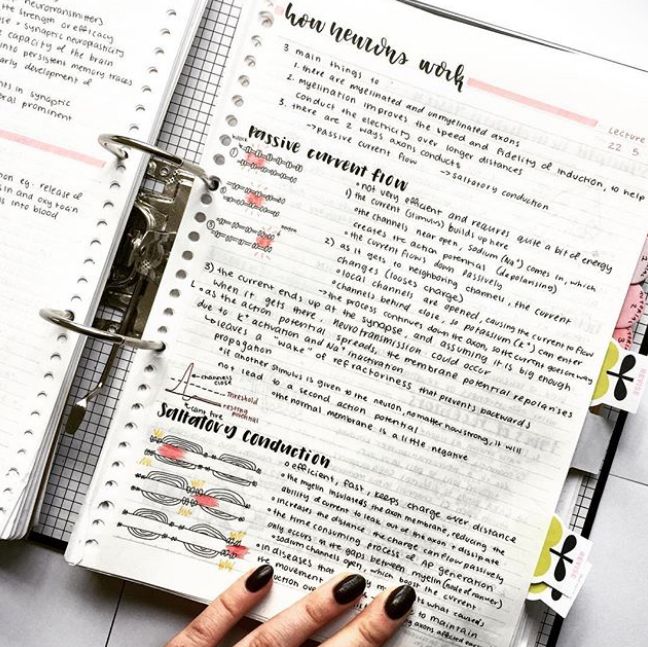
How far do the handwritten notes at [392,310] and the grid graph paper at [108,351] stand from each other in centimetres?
3

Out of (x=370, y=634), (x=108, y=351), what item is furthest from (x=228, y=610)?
(x=108, y=351)

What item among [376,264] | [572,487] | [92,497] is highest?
[376,264]

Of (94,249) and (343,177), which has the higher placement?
(343,177)

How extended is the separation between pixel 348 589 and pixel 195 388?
20cm

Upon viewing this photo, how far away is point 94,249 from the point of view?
1.98 feet

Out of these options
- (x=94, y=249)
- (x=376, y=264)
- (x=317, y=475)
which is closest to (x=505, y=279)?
(x=376, y=264)

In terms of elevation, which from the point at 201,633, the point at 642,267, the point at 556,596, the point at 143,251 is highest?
the point at 642,267

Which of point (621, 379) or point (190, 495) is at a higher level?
point (621, 379)

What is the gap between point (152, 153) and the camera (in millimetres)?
565

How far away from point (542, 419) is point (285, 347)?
22cm

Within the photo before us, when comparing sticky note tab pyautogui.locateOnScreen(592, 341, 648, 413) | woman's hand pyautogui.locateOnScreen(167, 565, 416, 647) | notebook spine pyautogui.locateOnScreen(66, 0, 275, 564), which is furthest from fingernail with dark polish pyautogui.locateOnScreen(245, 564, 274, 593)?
sticky note tab pyautogui.locateOnScreen(592, 341, 648, 413)

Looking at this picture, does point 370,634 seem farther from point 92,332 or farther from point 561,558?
point 92,332

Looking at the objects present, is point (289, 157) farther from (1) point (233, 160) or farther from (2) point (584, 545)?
(2) point (584, 545)

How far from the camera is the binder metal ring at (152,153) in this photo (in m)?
0.56
